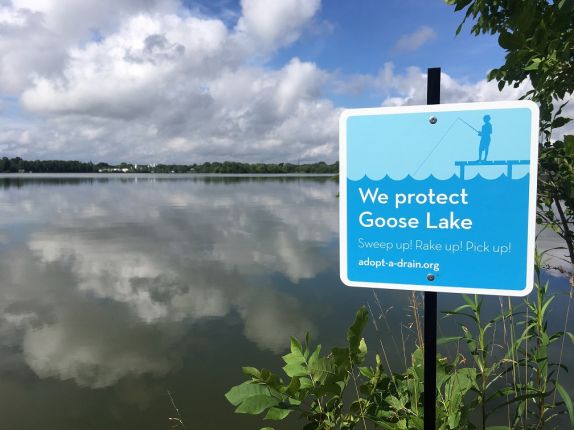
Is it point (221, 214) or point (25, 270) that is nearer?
point (25, 270)

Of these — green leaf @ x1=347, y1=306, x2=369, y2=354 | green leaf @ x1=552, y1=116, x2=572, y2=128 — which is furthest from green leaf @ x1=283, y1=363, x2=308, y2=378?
green leaf @ x1=552, y1=116, x2=572, y2=128

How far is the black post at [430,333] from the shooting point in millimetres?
1386

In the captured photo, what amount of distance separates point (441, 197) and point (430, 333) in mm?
472

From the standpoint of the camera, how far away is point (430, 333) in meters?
1.43

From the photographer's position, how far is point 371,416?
6.25 feet

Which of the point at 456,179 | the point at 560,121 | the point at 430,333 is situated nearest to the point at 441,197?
the point at 456,179

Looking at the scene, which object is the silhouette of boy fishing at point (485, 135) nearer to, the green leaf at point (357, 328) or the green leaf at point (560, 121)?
the green leaf at point (357, 328)

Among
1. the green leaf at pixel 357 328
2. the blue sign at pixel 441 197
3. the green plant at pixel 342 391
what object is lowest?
the green plant at pixel 342 391

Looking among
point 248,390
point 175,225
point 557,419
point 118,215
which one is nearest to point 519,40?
point 248,390

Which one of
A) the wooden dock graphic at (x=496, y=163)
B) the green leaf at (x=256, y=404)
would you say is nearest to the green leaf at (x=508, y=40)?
the wooden dock graphic at (x=496, y=163)

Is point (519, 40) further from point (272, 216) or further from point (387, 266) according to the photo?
point (272, 216)

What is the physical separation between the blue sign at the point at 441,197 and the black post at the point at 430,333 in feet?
0.22

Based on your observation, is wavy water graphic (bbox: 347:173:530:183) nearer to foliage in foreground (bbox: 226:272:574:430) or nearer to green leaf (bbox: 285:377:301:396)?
foliage in foreground (bbox: 226:272:574:430)

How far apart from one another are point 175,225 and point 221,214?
11.8ft
